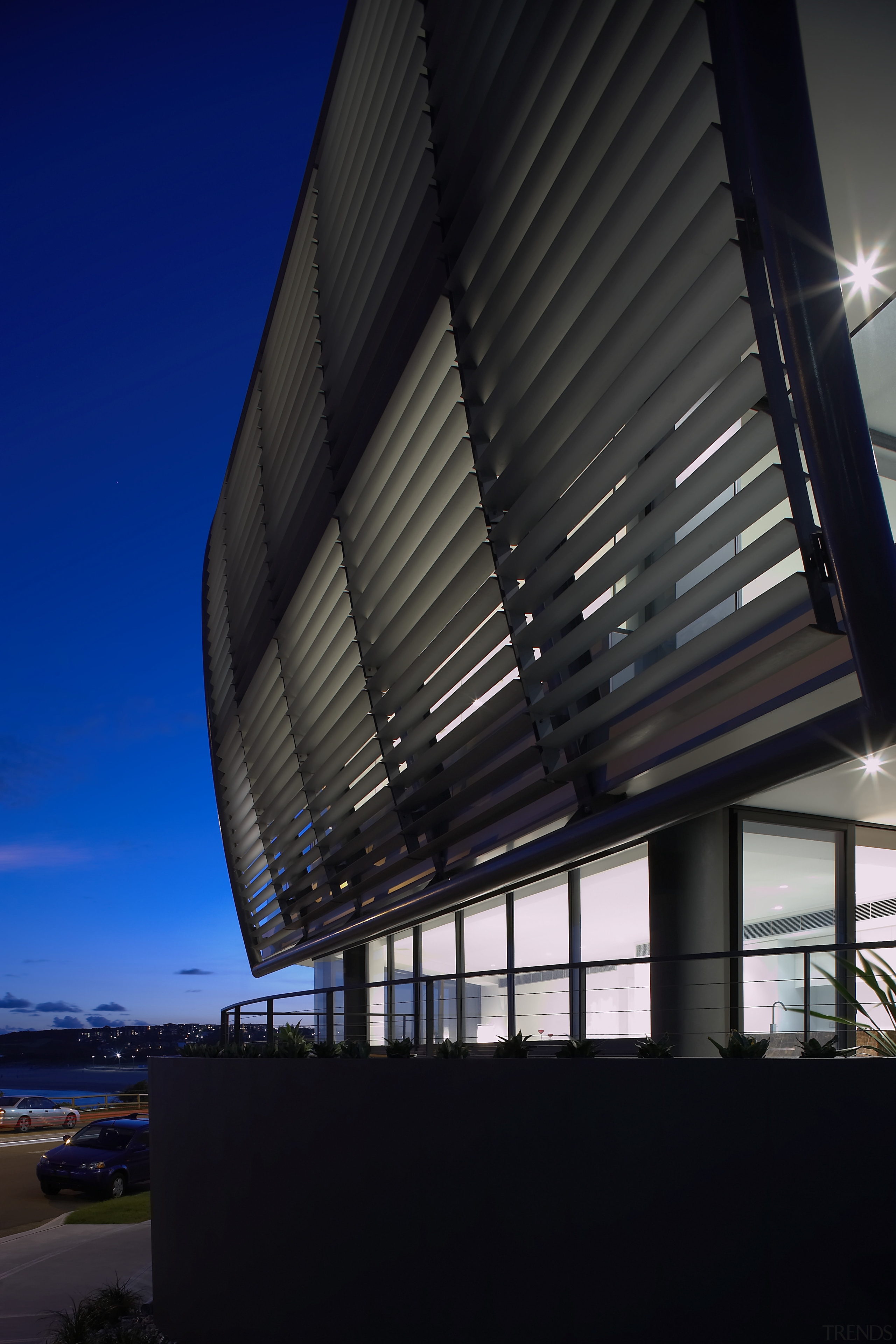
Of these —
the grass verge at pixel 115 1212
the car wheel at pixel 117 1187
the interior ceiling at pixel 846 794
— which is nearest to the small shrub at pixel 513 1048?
the interior ceiling at pixel 846 794

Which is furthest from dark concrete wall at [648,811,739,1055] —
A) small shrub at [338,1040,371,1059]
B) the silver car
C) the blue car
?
the silver car

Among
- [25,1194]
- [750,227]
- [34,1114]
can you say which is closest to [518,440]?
[750,227]

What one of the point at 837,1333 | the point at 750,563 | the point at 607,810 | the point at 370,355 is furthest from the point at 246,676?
the point at 837,1333

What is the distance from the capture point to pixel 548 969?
7621 mm

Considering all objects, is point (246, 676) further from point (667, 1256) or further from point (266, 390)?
point (667, 1256)

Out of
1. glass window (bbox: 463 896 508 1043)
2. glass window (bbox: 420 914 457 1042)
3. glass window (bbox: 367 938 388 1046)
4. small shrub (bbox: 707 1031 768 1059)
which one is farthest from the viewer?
glass window (bbox: 367 938 388 1046)

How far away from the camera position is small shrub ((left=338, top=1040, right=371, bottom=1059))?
1022cm

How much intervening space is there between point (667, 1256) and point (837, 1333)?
107 centimetres

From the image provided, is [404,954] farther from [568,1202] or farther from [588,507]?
[588,507]

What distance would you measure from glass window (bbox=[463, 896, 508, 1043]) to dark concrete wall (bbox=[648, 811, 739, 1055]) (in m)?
2.73

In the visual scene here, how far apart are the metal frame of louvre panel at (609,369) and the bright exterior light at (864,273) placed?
3160 millimetres

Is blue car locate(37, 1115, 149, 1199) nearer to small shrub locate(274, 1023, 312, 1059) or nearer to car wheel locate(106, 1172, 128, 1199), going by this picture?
car wheel locate(106, 1172, 128, 1199)

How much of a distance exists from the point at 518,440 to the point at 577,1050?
4543mm

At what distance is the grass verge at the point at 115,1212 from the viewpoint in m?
21.0
